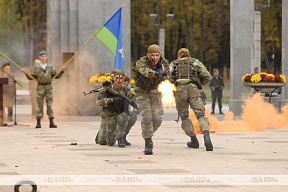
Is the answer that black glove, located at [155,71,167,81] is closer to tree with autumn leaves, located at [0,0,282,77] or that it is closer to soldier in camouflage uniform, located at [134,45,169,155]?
soldier in camouflage uniform, located at [134,45,169,155]

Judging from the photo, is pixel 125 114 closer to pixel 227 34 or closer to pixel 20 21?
pixel 227 34

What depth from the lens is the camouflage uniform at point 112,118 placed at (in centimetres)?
1340

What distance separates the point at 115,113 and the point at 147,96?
152 cm

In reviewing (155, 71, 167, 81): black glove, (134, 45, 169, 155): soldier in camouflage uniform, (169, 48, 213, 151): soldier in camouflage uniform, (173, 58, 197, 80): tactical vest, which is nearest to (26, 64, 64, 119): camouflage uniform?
(169, 48, 213, 151): soldier in camouflage uniform

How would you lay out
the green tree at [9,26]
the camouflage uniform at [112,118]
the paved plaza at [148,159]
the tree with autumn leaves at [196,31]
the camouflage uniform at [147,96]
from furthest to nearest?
the green tree at [9,26] < the tree with autumn leaves at [196,31] < the camouflage uniform at [112,118] < the camouflage uniform at [147,96] < the paved plaza at [148,159]

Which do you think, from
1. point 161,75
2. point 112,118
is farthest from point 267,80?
point 161,75

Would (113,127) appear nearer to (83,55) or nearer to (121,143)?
(121,143)

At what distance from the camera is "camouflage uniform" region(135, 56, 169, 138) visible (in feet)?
39.7

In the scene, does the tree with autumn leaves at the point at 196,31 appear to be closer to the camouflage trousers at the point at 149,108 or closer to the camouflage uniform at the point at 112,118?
the camouflage uniform at the point at 112,118

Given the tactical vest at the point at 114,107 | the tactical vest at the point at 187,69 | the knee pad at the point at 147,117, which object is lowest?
the knee pad at the point at 147,117

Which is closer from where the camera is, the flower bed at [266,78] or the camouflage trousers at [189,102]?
the camouflage trousers at [189,102]

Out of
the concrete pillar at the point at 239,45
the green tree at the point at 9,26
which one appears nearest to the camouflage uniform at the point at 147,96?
the concrete pillar at the point at 239,45

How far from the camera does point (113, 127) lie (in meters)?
13.6

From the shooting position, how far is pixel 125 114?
44.3 feet
